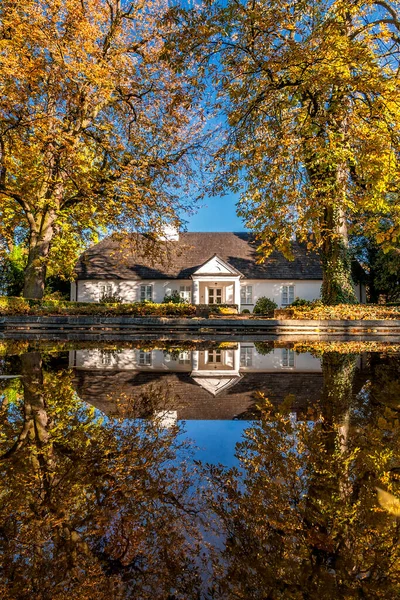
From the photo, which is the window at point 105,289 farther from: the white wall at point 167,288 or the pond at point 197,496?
the pond at point 197,496

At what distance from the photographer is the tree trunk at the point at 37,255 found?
59.0 ft

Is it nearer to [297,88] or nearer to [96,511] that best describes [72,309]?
[297,88]

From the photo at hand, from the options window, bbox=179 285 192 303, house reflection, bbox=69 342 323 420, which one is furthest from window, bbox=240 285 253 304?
house reflection, bbox=69 342 323 420

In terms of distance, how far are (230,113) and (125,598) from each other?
8226mm

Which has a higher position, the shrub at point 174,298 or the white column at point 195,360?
the shrub at point 174,298

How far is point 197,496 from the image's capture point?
5.49 feet

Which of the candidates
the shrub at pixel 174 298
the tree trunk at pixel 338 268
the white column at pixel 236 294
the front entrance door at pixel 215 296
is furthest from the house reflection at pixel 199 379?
the front entrance door at pixel 215 296

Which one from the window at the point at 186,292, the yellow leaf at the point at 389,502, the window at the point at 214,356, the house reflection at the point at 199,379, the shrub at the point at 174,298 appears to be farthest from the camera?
the window at the point at 186,292

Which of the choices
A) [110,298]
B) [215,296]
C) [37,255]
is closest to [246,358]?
[37,255]

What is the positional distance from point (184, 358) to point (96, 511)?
5.25 m

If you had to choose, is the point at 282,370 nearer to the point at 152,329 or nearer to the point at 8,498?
the point at 8,498

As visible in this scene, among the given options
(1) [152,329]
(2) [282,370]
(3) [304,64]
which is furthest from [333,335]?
(3) [304,64]

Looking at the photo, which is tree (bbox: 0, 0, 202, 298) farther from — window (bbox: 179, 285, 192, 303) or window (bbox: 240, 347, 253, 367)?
window (bbox: 179, 285, 192, 303)

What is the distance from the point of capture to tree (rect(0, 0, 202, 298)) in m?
12.2
